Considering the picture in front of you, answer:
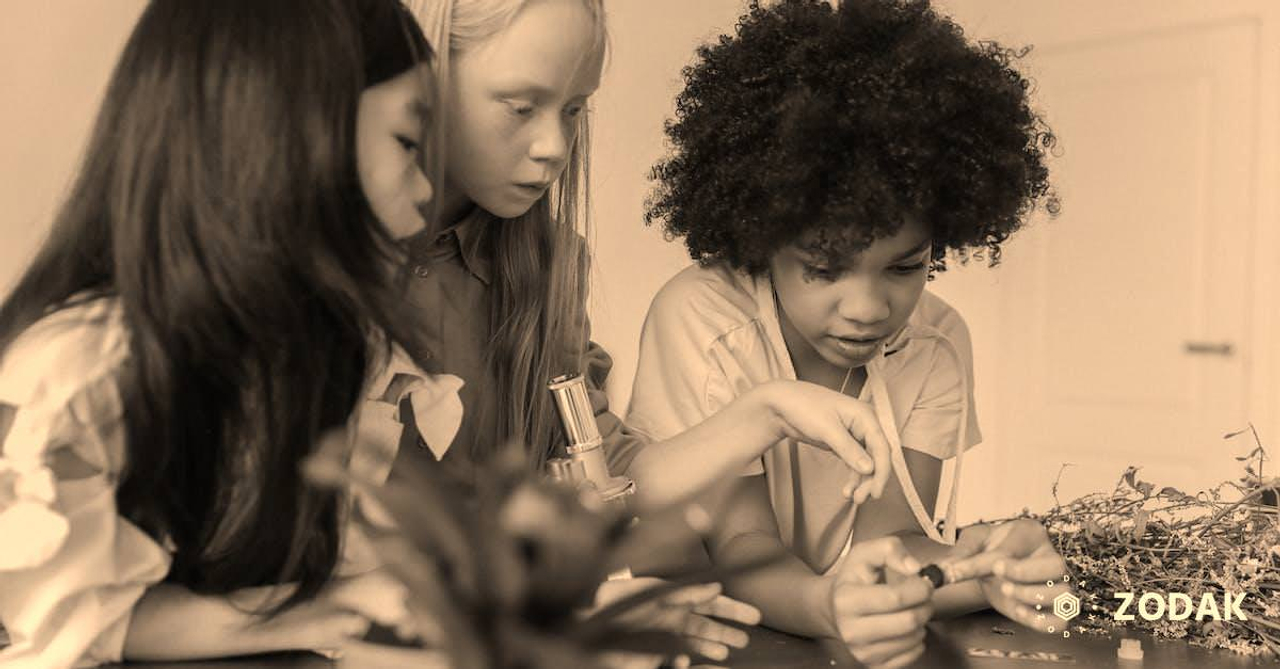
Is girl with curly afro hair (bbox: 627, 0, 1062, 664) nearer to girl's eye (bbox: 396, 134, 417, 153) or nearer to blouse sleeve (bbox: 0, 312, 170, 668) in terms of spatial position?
girl's eye (bbox: 396, 134, 417, 153)

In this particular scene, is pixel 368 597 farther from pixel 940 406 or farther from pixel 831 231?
pixel 940 406

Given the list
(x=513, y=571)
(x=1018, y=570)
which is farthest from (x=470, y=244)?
(x=513, y=571)

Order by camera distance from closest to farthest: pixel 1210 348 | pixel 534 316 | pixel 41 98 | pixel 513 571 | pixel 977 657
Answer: pixel 513 571 → pixel 977 657 → pixel 534 316 → pixel 41 98 → pixel 1210 348

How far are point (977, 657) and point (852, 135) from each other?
52 cm

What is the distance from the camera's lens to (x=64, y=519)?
82 centimetres

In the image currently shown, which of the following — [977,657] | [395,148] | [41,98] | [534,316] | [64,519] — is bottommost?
[977,657]

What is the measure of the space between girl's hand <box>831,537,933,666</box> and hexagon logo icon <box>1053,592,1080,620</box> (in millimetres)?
127

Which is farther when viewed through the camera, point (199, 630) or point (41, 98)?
point (41, 98)

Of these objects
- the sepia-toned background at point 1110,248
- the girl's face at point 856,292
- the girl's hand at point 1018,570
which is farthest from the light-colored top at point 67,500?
the sepia-toned background at point 1110,248

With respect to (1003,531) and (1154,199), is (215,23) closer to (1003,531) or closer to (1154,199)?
(1003,531)

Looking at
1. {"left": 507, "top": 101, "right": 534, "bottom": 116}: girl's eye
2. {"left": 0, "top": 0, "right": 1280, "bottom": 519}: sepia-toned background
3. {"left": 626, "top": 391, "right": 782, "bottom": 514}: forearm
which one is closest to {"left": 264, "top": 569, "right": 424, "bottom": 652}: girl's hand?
{"left": 626, "top": 391, "right": 782, "bottom": 514}: forearm

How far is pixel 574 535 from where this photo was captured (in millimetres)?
488

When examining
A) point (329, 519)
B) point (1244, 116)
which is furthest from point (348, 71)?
point (1244, 116)

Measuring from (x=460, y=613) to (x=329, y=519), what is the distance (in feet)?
1.60
